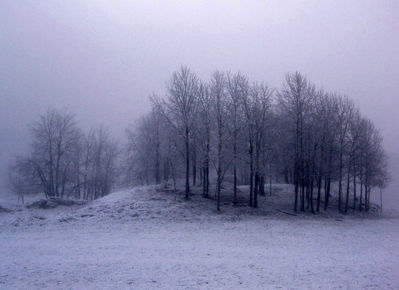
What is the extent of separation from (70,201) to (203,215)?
12624mm

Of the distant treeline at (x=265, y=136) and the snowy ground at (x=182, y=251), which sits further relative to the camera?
the distant treeline at (x=265, y=136)

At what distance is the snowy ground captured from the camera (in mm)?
9688

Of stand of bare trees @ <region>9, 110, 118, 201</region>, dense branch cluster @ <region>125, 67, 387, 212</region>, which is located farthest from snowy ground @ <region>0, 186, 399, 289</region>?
stand of bare trees @ <region>9, 110, 118, 201</region>

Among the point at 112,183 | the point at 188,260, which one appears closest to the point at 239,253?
the point at 188,260

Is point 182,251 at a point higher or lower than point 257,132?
lower

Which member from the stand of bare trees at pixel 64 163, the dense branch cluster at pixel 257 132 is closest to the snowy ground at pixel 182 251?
the dense branch cluster at pixel 257 132

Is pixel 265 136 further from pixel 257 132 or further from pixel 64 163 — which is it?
pixel 64 163

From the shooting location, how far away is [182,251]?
13633mm

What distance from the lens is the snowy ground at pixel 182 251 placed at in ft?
31.8

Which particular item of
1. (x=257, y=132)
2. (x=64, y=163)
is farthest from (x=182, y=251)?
(x=64, y=163)

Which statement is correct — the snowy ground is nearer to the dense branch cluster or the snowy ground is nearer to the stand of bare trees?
the dense branch cluster

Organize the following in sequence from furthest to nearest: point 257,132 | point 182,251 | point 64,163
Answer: point 64,163
point 257,132
point 182,251

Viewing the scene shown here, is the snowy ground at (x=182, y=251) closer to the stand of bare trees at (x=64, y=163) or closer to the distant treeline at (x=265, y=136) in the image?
the distant treeline at (x=265, y=136)

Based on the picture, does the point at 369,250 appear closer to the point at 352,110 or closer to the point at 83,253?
the point at 83,253
